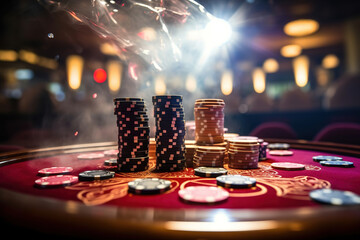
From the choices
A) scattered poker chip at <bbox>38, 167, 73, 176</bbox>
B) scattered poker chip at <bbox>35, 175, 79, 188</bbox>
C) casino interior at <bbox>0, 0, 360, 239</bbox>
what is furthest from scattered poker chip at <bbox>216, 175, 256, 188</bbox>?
scattered poker chip at <bbox>38, 167, 73, 176</bbox>

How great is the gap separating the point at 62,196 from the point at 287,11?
1033 centimetres

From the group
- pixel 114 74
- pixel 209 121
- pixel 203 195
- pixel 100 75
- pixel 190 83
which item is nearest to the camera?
pixel 203 195

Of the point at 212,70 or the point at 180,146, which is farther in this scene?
the point at 212,70

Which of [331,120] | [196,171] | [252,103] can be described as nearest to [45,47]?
[252,103]

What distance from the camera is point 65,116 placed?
8359 millimetres

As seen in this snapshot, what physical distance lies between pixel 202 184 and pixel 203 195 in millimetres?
303

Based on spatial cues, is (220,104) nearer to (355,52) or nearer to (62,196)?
(62,196)

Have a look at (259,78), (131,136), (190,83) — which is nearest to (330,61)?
(259,78)

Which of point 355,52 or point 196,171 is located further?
point 355,52

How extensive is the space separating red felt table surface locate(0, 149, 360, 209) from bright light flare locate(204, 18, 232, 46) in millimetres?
1925

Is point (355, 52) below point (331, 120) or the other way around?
the other way around

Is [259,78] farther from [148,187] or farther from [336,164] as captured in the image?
[148,187]

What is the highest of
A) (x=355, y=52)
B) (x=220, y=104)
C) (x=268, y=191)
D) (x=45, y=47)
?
(x=45, y=47)

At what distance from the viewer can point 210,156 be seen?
1.86m
